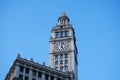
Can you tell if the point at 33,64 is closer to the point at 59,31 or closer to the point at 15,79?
the point at 15,79

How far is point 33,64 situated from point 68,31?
4223 cm

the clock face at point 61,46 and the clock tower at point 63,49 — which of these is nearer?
the clock tower at point 63,49

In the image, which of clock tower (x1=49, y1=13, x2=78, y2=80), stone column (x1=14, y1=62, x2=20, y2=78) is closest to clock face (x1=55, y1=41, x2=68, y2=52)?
clock tower (x1=49, y1=13, x2=78, y2=80)

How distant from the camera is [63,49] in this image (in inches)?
6043

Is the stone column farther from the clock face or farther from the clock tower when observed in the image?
the clock face

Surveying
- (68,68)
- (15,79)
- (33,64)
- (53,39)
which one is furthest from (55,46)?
(15,79)

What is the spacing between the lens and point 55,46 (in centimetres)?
15625

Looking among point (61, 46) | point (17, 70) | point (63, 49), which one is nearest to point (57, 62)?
point (63, 49)

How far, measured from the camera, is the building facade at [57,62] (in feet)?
395

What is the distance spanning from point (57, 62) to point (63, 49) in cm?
685

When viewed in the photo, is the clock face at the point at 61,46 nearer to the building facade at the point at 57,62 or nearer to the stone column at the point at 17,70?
the building facade at the point at 57,62

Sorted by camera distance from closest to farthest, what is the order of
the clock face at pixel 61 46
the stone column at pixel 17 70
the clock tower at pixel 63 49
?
the stone column at pixel 17 70, the clock tower at pixel 63 49, the clock face at pixel 61 46

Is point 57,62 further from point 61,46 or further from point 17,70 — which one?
point 17,70

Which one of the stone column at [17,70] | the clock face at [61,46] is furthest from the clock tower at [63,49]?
the stone column at [17,70]
